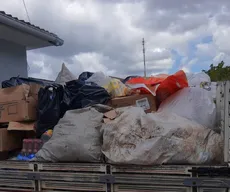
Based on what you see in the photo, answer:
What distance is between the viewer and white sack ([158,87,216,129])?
2.74 metres

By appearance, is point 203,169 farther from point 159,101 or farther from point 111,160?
point 159,101

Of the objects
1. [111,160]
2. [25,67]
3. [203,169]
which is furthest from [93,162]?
[25,67]

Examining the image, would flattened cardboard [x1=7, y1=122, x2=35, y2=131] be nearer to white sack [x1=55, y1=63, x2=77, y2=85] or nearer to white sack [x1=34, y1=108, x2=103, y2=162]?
white sack [x1=34, y1=108, x2=103, y2=162]

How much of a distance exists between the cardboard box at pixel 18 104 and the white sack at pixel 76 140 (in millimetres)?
604

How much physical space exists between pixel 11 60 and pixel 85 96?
3.18 meters

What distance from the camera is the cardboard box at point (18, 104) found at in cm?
328

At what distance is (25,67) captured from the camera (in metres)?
6.29

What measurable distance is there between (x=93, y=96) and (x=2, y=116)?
1.08 meters

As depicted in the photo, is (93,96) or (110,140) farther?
(93,96)

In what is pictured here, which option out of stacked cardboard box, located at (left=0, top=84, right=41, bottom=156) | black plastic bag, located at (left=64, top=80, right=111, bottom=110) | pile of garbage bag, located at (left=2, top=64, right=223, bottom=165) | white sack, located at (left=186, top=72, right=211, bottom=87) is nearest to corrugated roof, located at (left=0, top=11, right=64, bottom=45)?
stacked cardboard box, located at (left=0, top=84, right=41, bottom=156)

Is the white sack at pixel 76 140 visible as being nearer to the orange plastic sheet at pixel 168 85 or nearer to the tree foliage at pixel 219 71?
the orange plastic sheet at pixel 168 85

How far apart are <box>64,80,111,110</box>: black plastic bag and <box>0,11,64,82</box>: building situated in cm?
204

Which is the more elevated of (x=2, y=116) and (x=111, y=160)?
(x=2, y=116)

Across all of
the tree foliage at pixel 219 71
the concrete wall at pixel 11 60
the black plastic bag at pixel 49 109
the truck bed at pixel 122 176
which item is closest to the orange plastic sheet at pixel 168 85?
the truck bed at pixel 122 176
